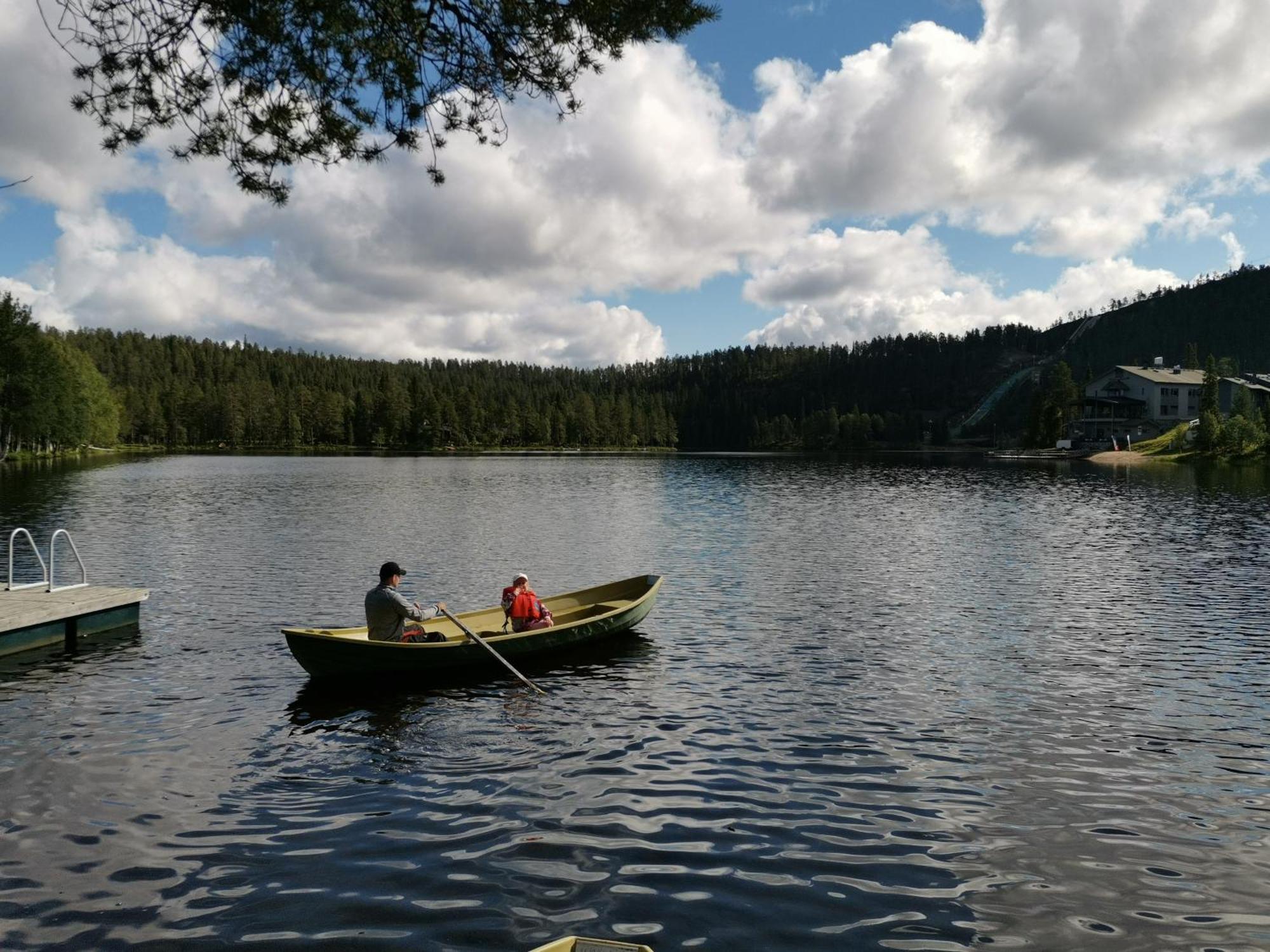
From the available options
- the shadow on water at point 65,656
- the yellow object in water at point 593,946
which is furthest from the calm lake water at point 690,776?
the yellow object in water at point 593,946

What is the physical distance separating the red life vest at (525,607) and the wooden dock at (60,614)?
11.5 m

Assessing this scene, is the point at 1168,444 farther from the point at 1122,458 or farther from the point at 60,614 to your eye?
the point at 60,614

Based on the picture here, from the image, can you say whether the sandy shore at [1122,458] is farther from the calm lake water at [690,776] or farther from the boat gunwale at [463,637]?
the boat gunwale at [463,637]

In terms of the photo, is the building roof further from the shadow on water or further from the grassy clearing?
the shadow on water

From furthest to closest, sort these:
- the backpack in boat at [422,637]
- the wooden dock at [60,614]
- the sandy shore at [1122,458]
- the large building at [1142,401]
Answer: the large building at [1142,401] → the sandy shore at [1122,458] → the wooden dock at [60,614] → the backpack in boat at [422,637]

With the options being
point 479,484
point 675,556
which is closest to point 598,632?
point 675,556

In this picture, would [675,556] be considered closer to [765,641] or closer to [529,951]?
[765,641]

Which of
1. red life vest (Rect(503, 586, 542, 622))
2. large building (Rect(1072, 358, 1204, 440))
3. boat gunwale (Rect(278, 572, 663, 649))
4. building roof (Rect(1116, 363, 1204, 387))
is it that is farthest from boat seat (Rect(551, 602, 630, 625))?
building roof (Rect(1116, 363, 1204, 387))

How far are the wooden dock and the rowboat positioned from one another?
6.80 m

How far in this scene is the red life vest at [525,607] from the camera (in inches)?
826

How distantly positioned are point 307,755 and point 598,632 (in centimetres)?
896

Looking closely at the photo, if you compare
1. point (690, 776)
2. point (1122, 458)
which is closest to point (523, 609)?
point (690, 776)

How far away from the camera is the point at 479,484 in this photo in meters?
89.6

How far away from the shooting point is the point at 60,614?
21.6m
